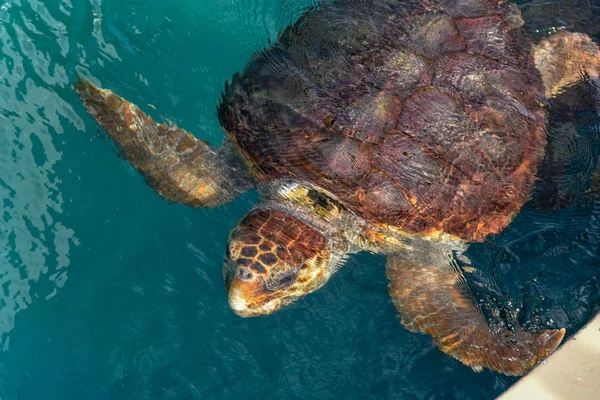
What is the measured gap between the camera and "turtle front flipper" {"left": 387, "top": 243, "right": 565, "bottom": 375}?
3295mm

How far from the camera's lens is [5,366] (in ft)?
14.4

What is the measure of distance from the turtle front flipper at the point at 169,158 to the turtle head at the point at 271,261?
69 centimetres

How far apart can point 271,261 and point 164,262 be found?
158cm

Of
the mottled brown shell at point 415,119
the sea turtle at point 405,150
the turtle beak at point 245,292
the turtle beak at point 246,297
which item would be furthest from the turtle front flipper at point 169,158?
the turtle beak at point 246,297

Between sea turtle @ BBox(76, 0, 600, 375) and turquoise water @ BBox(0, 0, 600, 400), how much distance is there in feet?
1.05

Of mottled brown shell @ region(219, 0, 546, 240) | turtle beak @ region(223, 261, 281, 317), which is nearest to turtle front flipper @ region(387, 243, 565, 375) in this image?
mottled brown shell @ region(219, 0, 546, 240)

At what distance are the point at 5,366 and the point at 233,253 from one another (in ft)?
9.05

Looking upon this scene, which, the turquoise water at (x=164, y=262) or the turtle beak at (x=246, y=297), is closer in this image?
the turtle beak at (x=246, y=297)

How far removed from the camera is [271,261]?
3189mm

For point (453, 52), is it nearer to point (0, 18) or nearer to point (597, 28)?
point (597, 28)

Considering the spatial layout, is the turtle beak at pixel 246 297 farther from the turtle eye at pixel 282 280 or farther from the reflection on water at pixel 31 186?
the reflection on water at pixel 31 186

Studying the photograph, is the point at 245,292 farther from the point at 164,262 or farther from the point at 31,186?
the point at 31,186

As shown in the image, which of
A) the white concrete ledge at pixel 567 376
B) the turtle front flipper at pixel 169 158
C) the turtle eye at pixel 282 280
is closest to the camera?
the white concrete ledge at pixel 567 376

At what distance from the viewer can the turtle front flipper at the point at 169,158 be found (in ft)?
13.3
